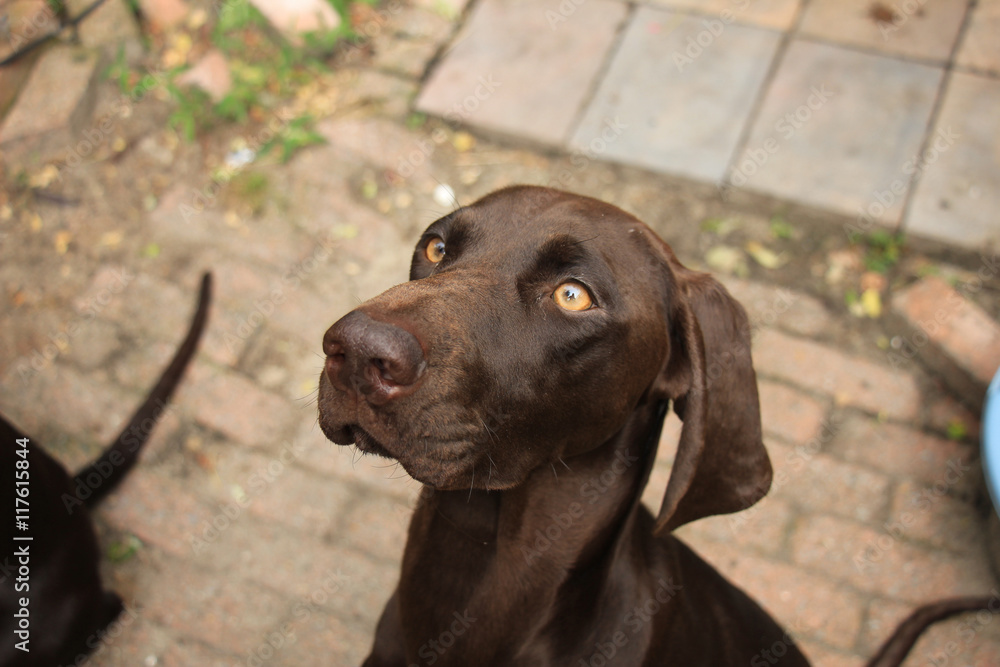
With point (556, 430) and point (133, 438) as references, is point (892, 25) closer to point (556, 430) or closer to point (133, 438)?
point (556, 430)

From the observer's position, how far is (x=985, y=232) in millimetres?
4672

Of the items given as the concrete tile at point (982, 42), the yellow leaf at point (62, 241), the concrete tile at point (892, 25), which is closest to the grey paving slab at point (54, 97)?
the yellow leaf at point (62, 241)

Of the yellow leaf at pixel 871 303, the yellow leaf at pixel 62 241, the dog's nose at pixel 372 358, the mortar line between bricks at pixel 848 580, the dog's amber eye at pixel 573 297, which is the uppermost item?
the dog's nose at pixel 372 358

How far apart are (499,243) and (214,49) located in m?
4.17

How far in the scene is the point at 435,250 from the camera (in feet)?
8.70

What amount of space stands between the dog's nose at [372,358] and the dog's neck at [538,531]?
0.65 meters

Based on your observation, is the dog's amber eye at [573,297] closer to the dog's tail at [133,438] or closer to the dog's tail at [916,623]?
the dog's tail at [916,623]

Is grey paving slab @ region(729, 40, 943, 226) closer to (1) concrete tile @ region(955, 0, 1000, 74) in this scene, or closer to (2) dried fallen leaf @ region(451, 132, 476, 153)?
(1) concrete tile @ region(955, 0, 1000, 74)

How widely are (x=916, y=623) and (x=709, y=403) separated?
72.1 inches

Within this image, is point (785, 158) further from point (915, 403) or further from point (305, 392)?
point (305, 392)

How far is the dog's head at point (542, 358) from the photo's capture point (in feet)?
6.70

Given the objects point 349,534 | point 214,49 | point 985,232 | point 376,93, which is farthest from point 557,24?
point 349,534

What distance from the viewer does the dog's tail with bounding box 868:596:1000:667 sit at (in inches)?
134

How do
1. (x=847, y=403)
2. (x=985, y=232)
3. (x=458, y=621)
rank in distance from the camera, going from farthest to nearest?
(x=985, y=232) < (x=847, y=403) < (x=458, y=621)
